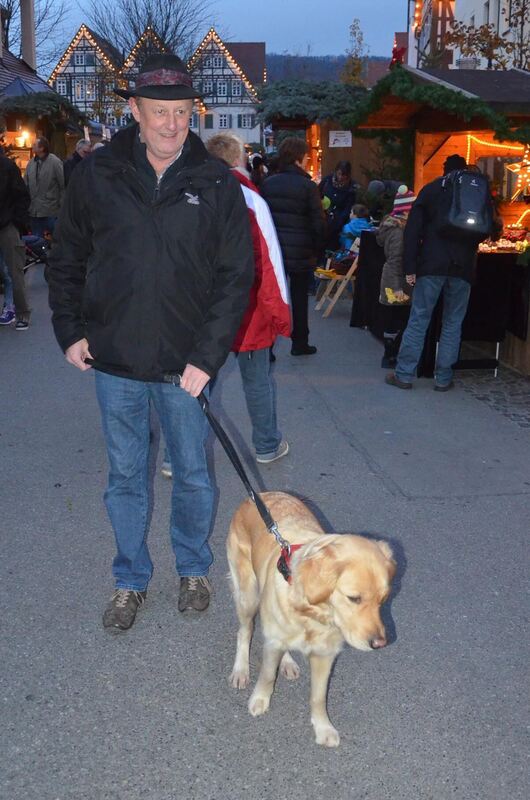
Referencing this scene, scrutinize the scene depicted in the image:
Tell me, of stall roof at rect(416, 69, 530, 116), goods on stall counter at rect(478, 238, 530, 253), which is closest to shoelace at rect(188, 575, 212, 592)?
goods on stall counter at rect(478, 238, 530, 253)

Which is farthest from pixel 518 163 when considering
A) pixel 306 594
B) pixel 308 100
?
pixel 306 594

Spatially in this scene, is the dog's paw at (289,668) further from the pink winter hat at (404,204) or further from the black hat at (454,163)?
the pink winter hat at (404,204)

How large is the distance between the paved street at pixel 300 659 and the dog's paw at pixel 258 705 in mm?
52

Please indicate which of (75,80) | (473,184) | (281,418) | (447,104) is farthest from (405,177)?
(75,80)

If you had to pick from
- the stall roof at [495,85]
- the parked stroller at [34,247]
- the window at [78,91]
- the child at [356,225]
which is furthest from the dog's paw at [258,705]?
the window at [78,91]

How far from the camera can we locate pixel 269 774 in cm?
279

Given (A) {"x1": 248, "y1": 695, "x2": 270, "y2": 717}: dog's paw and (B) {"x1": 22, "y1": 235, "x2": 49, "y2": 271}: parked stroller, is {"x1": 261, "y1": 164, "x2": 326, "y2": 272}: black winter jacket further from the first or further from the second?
(A) {"x1": 248, "y1": 695, "x2": 270, "y2": 717}: dog's paw

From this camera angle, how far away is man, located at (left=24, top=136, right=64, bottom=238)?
13719mm

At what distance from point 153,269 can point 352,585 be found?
142cm

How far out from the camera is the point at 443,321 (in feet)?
24.9

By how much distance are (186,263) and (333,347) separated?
6.40 metres

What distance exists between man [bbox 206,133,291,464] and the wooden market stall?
126 inches

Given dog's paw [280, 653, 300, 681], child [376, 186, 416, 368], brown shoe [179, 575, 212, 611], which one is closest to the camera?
dog's paw [280, 653, 300, 681]

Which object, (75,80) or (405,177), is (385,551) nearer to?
(405,177)
